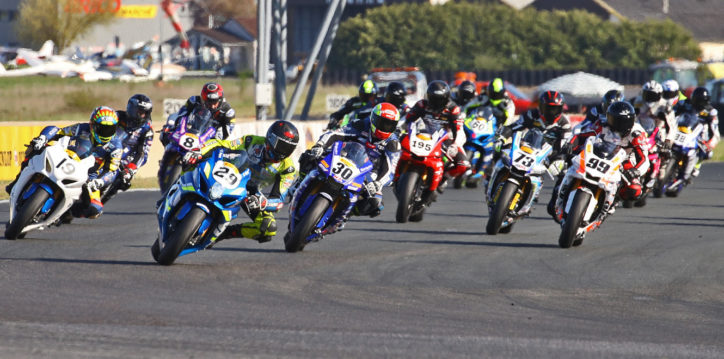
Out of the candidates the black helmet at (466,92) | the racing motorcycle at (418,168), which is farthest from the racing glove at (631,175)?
the black helmet at (466,92)

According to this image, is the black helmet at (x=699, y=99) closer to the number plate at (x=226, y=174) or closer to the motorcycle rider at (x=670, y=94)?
the motorcycle rider at (x=670, y=94)

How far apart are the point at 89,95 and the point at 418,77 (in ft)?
39.0

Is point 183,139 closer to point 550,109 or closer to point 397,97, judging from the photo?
point 397,97

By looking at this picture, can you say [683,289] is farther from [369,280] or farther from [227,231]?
[227,231]

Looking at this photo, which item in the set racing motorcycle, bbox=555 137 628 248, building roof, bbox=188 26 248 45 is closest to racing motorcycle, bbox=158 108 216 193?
racing motorcycle, bbox=555 137 628 248

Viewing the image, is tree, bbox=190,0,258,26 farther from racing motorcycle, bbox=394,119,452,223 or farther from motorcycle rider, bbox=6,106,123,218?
motorcycle rider, bbox=6,106,123,218

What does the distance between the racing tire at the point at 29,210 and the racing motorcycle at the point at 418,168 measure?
4.42m

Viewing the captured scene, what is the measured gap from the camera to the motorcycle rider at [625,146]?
1302 cm

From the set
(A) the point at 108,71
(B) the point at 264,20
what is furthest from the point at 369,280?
(A) the point at 108,71

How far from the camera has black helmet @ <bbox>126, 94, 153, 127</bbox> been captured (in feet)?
48.1

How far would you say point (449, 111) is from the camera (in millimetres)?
16422

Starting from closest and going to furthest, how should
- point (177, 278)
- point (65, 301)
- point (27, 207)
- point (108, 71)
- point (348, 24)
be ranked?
point (65, 301), point (177, 278), point (27, 207), point (108, 71), point (348, 24)

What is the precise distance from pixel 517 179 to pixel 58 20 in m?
67.5

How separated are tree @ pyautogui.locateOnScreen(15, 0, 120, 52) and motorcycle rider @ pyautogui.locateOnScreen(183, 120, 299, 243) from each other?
67.3m
